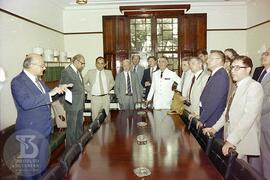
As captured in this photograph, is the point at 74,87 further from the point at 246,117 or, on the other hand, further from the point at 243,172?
the point at 243,172

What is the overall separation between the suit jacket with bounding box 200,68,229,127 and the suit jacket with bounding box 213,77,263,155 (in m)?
0.36

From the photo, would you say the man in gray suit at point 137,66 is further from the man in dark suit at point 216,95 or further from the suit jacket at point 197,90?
the man in dark suit at point 216,95

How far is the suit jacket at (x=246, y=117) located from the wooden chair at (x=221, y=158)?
12.0 inches

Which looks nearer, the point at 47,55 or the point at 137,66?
the point at 47,55

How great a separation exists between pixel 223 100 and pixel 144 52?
4663 mm

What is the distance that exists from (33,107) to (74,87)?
225cm

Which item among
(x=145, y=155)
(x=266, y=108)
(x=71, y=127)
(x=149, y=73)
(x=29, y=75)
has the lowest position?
(x=71, y=127)

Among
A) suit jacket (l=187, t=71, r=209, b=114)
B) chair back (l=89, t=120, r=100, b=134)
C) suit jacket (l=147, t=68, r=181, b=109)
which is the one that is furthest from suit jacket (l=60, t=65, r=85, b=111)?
suit jacket (l=187, t=71, r=209, b=114)

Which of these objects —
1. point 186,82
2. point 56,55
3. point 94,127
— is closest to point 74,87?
point 56,55

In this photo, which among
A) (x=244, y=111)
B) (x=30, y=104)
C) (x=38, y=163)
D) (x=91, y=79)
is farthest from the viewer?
(x=91, y=79)

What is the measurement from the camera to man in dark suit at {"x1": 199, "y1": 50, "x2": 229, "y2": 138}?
3156mm

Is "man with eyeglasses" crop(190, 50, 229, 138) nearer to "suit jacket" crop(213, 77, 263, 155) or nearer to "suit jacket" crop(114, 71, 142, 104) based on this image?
"suit jacket" crop(213, 77, 263, 155)

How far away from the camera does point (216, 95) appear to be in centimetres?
317

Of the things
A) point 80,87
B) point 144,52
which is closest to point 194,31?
point 144,52
